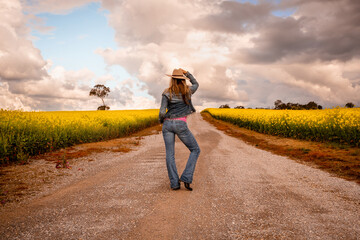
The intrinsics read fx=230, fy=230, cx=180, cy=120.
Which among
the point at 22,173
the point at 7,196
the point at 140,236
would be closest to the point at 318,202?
the point at 140,236

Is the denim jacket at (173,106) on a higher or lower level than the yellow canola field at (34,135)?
higher

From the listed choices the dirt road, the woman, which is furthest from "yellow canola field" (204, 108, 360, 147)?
the woman

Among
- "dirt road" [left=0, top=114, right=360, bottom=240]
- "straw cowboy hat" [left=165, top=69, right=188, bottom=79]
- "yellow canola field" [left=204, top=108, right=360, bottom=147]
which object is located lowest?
"dirt road" [left=0, top=114, right=360, bottom=240]

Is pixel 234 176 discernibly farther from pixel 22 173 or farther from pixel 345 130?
pixel 345 130

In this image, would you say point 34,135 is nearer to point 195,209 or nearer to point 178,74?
point 178,74

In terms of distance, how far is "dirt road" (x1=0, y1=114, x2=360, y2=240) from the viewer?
333cm

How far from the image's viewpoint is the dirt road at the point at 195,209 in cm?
333

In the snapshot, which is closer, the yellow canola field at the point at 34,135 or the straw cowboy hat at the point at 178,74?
the straw cowboy hat at the point at 178,74

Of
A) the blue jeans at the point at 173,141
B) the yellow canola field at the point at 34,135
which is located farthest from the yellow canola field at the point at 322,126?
the yellow canola field at the point at 34,135

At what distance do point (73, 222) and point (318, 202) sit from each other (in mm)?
4539

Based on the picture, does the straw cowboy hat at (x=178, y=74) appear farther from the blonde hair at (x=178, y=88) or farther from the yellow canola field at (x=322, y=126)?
the yellow canola field at (x=322, y=126)

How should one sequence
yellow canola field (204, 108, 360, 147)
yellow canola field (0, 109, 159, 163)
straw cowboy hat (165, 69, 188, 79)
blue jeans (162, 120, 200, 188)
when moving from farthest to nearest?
yellow canola field (204, 108, 360, 147) → yellow canola field (0, 109, 159, 163) → blue jeans (162, 120, 200, 188) → straw cowboy hat (165, 69, 188, 79)

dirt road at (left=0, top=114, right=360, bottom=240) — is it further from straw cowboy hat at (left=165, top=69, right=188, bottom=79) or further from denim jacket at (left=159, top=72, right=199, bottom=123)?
straw cowboy hat at (left=165, top=69, right=188, bottom=79)

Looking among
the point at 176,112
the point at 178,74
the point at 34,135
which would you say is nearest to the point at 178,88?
the point at 178,74
